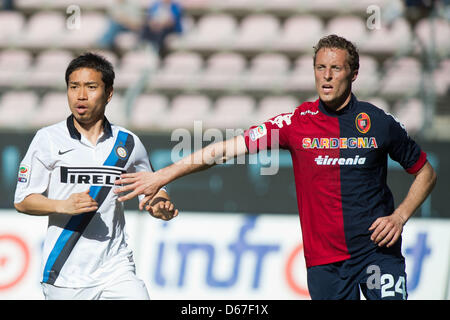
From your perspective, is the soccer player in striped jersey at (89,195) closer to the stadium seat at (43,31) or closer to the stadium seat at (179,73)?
the stadium seat at (179,73)

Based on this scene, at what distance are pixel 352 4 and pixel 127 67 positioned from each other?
3.15 meters

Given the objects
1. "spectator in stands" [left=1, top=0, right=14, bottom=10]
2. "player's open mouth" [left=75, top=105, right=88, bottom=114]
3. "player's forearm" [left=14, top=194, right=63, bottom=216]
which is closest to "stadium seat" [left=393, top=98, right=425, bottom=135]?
"player's open mouth" [left=75, top=105, right=88, bottom=114]

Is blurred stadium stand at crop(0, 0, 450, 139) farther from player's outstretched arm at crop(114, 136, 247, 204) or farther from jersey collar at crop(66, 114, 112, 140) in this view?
player's outstretched arm at crop(114, 136, 247, 204)

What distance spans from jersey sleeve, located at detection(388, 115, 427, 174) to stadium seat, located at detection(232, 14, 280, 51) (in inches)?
205

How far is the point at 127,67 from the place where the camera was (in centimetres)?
793

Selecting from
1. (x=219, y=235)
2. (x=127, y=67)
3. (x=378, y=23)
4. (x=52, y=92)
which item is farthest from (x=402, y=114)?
(x=52, y=92)

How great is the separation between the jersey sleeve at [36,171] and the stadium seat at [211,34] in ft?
17.5

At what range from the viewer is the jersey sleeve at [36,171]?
3.44m

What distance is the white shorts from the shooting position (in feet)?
11.2

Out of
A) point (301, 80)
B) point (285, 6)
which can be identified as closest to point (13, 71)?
point (301, 80)

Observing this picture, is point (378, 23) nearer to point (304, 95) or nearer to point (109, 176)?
point (304, 95)

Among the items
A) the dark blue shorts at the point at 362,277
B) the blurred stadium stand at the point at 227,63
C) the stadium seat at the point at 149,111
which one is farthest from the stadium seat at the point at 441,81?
the dark blue shorts at the point at 362,277

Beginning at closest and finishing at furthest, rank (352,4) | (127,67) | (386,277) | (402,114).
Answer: (386,277), (402,114), (127,67), (352,4)

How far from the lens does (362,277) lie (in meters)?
3.34
